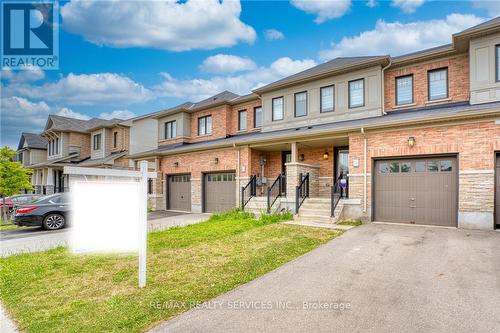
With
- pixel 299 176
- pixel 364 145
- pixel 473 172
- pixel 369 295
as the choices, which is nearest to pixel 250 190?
pixel 299 176

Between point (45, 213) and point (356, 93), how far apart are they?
13.8 m

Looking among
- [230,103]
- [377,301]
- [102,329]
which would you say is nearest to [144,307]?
[102,329]

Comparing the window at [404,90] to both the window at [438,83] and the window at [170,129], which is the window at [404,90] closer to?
→ the window at [438,83]

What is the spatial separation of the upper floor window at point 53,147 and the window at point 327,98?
1027 inches

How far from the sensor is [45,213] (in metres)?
11.0

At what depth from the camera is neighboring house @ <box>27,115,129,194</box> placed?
2472 centimetres

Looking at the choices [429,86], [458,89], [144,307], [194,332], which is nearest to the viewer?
[194,332]

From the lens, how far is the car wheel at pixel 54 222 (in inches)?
434

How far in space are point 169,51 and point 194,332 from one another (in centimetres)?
1809

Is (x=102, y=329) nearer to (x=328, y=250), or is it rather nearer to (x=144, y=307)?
(x=144, y=307)

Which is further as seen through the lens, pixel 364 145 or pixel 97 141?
pixel 97 141

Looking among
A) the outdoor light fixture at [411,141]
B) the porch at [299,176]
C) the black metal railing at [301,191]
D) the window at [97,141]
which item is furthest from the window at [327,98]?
the window at [97,141]

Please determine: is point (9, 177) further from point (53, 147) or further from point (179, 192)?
point (53, 147)

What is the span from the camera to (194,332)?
10.2 feet
